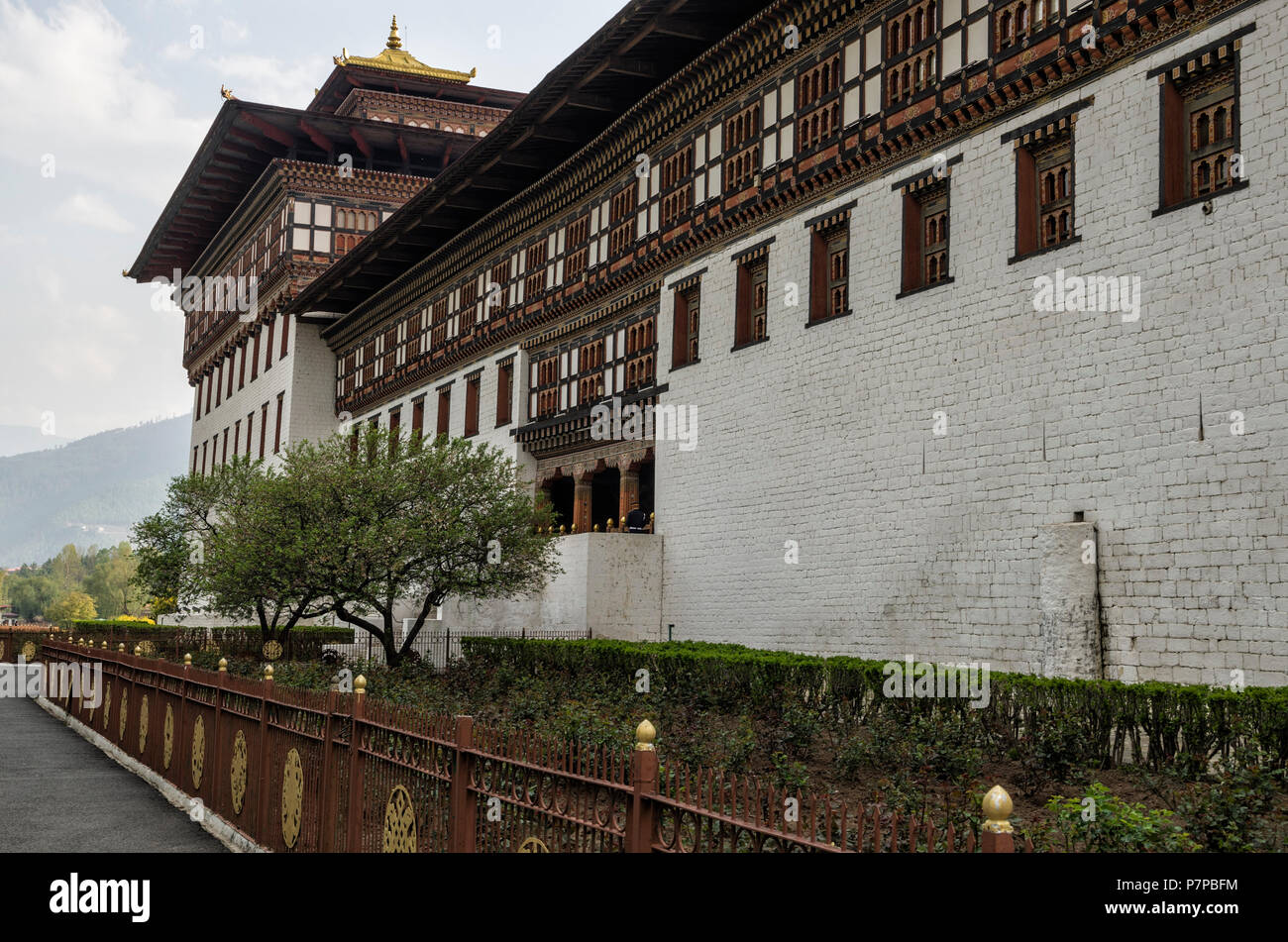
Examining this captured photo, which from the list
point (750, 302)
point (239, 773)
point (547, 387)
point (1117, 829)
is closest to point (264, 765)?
point (239, 773)

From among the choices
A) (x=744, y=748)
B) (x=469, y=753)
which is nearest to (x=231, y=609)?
(x=744, y=748)

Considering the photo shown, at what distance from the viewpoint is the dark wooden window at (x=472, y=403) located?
3438 cm

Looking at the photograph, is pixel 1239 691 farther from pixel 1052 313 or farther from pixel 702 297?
pixel 702 297

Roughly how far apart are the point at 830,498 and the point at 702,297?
610 centimetres

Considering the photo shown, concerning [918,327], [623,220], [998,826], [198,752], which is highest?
[623,220]

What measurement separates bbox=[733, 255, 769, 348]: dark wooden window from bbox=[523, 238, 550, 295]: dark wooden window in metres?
9.09

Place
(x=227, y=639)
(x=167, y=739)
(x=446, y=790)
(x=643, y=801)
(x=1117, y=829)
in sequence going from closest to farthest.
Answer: (x=643, y=801) → (x=446, y=790) → (x=1117, y=829) → (x=167, y=739) → (x=227, y=639)

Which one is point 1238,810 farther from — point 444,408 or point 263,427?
point 263,427

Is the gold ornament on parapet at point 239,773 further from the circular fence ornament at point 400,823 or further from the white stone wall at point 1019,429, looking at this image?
the white stone wall at point 1019,429

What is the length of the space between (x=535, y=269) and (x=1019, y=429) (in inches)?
697

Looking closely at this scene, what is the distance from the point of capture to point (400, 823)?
6871 mm

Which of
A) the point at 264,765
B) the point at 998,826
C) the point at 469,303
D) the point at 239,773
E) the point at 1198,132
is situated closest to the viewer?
the point at 998,826

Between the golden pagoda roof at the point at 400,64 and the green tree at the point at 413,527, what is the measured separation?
102 ft

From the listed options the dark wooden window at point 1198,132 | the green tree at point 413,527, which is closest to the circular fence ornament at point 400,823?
the dark wooden window at point 1198,132
